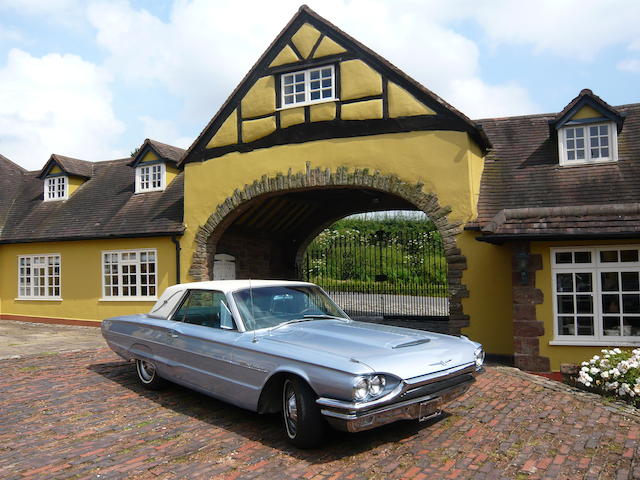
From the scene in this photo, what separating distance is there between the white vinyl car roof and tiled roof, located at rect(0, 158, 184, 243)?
7034 mm

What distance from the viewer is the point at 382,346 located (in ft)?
16.0

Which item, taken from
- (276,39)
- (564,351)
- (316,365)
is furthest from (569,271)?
(276,39)

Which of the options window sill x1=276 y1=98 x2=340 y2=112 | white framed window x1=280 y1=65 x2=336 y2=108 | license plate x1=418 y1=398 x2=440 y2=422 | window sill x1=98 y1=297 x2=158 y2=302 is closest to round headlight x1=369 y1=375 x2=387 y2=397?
license plate x1=418 y1=398 x2=440 y2=422

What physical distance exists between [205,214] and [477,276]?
675 cm

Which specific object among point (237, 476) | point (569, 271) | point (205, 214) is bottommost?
point (237, 476)

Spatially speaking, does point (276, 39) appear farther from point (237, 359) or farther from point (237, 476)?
point (237, 476)

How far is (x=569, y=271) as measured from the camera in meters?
8.92

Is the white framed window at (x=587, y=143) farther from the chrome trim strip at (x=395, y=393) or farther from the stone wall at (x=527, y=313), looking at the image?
the chrome trim strip at (x=395, y=393)

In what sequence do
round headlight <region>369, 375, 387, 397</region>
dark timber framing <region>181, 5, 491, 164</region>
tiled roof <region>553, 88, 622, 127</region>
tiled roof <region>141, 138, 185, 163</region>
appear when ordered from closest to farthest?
round headlight <region>369, 375, 387, 397</region> → dark timber framing <region>181, 5, 491, 164</region> → tiled roof <region>553, 88, 622, 127</region> → tiled roof <region>141, 138, 185, 163</region>

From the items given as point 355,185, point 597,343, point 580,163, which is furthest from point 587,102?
point 597,343

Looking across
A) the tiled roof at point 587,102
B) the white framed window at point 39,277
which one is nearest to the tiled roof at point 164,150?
the white framed window at point 39,277

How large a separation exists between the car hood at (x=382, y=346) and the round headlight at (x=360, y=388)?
0.46ft

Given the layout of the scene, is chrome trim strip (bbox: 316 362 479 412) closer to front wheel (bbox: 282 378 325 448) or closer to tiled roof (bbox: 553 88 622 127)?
front wheel (bbox: 282 378 325 448)

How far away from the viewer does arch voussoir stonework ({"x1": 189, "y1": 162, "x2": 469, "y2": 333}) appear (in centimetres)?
1055
